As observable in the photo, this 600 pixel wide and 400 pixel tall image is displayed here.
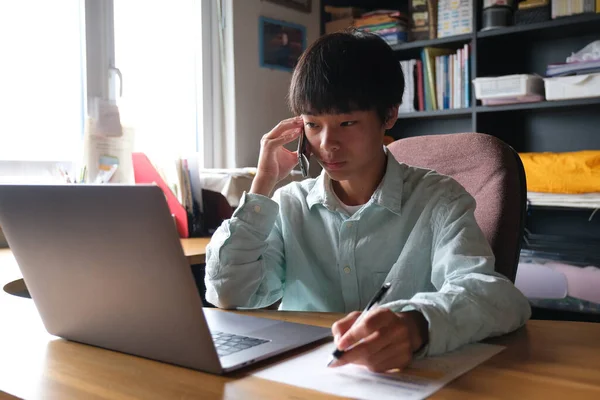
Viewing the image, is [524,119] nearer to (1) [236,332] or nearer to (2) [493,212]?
(2) [493,212]

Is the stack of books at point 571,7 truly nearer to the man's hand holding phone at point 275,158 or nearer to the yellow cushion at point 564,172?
the yellow cushion at point 564,172

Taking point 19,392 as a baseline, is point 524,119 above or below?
above

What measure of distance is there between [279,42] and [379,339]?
2.39m

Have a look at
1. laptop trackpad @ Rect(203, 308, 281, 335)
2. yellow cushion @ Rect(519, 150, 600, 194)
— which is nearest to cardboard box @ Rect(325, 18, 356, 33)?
yellow cushion @ Rect(519, 150, 600, 194)

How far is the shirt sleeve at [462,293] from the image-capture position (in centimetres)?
74

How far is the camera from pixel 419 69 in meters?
2.83

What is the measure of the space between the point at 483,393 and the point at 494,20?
2251 mm

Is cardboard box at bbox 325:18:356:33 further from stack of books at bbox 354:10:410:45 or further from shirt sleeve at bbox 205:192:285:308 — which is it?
shirt sleeve at bbox 205:192:285:308

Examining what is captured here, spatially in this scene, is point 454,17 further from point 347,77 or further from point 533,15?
point 347,77

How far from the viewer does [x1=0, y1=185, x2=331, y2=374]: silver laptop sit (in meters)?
0.62

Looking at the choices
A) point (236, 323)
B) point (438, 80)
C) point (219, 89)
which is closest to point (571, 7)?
point (438, 80)

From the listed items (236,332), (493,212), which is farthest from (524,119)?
(236,332)

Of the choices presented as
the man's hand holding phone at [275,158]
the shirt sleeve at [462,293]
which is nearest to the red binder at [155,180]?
the man's hand holding phone at [275,158]

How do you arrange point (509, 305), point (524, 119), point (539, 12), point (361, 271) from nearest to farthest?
point (509, 305) < point (361, 271) < point (539, 12) < point (524, 119)
